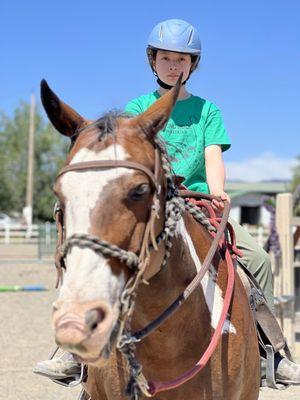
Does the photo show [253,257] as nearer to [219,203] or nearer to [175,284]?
[219,203]

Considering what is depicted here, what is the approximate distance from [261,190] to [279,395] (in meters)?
65.6

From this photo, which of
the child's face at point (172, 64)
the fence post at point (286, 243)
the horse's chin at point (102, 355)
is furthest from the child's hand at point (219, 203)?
the fence post at point (286, 243)

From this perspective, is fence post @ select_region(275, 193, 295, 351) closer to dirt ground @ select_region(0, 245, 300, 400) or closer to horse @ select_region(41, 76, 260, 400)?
dirt ground @ select_region(0, 245, 300, 400)

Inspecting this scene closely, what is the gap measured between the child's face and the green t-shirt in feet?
0.58

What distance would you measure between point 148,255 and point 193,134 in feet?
5.41

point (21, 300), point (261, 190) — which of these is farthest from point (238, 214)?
point (21, 300)

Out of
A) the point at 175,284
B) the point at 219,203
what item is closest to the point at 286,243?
the point at 219,203

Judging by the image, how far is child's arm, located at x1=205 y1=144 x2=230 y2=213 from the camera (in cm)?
415

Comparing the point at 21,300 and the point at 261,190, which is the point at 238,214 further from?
the point at 21,300

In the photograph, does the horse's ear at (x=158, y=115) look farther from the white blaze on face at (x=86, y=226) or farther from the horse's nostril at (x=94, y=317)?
the horse's nostril at (x=94, y=317)

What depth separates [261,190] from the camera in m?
72.3

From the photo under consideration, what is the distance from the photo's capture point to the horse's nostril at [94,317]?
7.83 feet

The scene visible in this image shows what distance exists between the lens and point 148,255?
9.07ft

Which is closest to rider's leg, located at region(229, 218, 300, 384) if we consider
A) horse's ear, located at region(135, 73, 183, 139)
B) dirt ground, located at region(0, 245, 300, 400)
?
horse's ear, located at region(135, 73, 183, 139)
